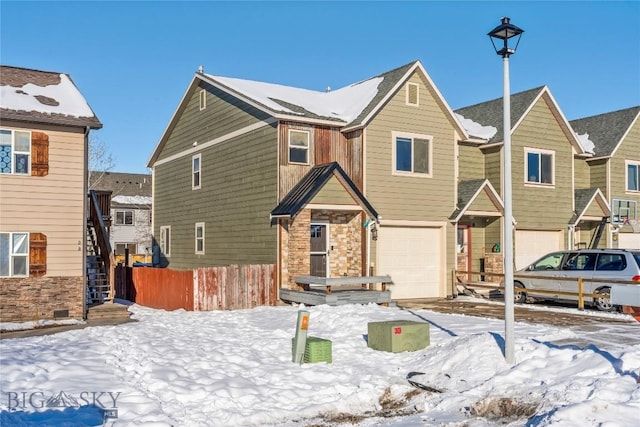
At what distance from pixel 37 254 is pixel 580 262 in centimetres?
1645

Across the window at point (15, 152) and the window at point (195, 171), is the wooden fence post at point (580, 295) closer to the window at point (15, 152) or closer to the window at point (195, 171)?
the window at point (195, 171)

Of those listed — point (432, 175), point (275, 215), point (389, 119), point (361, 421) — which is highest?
point (389, 119)

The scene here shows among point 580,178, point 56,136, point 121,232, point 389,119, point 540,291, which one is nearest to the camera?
point 56,136

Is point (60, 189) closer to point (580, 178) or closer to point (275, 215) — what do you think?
point (275, 215)

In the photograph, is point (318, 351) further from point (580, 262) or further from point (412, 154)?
point (412, 154)

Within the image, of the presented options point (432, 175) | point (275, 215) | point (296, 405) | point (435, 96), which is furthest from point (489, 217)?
point (296, 405)

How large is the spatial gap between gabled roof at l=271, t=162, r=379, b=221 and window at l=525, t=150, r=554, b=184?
8.88 metres

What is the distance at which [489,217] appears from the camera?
2712 centimetres

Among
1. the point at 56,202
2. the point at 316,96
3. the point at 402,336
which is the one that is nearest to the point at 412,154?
the point at 316,96

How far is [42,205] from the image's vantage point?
61.4 ft

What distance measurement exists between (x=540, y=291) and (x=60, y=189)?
15.2m

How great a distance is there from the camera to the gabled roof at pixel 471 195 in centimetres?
2514

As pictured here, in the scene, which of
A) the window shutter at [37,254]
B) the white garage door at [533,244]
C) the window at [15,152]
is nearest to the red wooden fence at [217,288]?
the window shutter at [37,254]

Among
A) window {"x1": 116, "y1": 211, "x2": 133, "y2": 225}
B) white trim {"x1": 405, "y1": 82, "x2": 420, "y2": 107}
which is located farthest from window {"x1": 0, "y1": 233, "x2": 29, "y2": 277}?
window {"x1": 116, "y1": 211, "x2": 133, "y2": 225}
